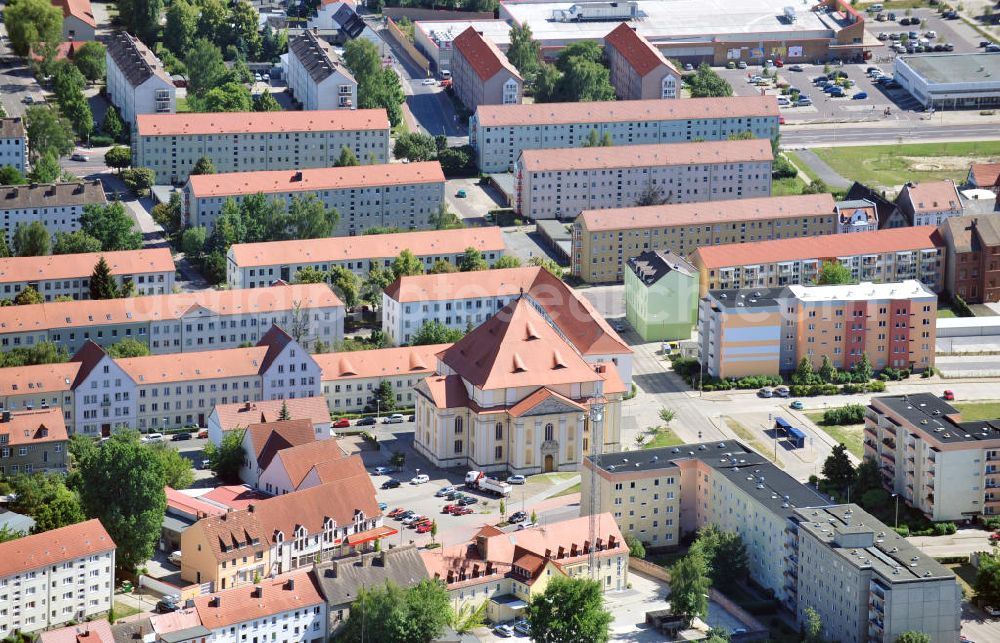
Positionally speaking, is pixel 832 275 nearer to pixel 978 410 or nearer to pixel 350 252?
pixel 978 410

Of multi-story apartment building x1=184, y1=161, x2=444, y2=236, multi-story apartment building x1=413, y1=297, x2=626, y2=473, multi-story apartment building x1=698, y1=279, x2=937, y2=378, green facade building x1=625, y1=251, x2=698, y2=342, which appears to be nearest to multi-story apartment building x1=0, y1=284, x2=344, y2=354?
multi-story apartment building x1=413, y1=297, x2=626, y2=473

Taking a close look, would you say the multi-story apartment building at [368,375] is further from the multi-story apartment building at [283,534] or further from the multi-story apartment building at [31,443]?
the multi-story apartment building at [31,443]

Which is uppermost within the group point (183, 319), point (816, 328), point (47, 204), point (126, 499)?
point (47, 204)

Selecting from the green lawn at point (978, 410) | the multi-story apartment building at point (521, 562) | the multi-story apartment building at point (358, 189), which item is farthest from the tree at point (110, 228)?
the green lawn at point (978, 410)

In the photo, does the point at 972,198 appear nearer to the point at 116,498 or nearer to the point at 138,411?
the point at 138,411

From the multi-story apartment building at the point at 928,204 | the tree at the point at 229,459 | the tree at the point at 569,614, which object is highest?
the multi-story apartment building at the point at 928,204

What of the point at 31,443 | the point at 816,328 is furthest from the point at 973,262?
the point at 31,443
